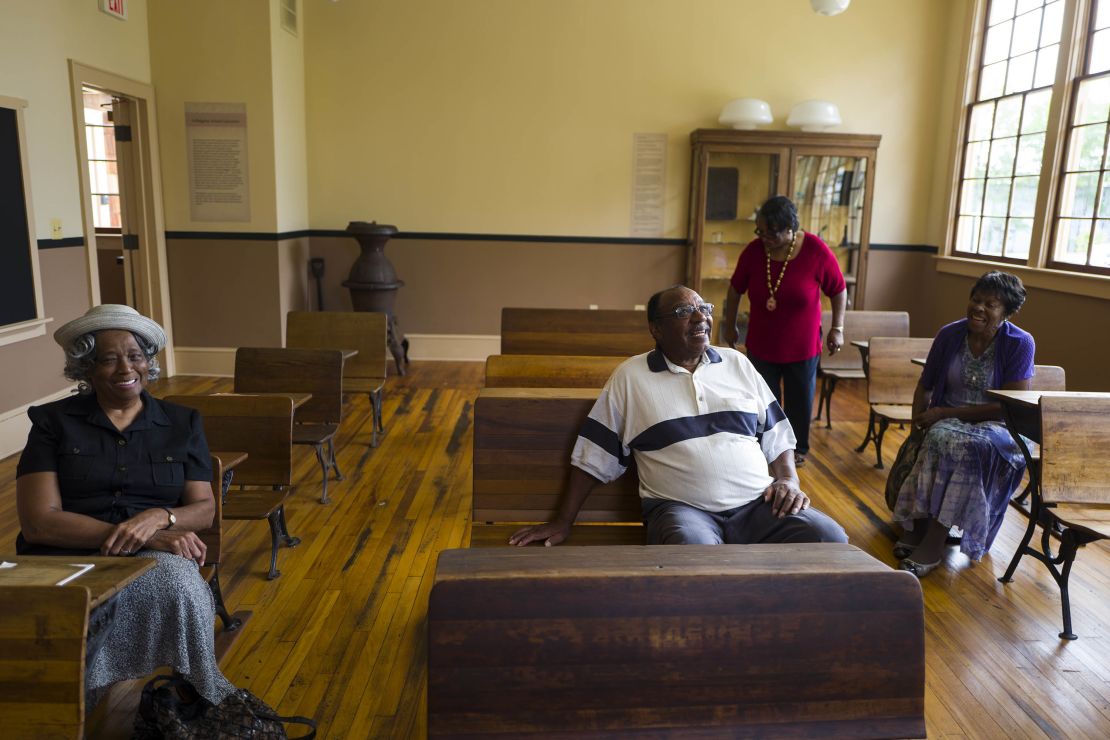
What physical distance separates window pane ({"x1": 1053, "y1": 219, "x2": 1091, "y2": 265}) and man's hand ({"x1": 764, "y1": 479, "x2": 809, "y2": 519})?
13.0ft

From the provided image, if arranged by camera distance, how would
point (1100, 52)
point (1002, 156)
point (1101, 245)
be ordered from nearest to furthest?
1. point (1101, 245)
2. point (1100, 52)
3. point (1002, 156)

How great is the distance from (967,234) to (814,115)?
1629mm

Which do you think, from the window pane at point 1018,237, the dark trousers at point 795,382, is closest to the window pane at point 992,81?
the window pane at point 1018,237

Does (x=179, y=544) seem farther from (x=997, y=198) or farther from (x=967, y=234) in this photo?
(x=967, y=234)

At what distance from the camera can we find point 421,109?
274 inches

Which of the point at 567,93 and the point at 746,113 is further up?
the point at 567,93

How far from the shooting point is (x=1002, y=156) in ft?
20.0

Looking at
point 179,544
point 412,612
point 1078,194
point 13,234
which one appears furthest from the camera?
point 1078,194

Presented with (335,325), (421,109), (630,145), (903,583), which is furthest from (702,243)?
(903,583)

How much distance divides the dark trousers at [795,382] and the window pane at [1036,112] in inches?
120

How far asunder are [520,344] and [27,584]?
9.84 feet

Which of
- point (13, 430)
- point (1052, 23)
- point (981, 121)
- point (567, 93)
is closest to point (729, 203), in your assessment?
point (567, 93)

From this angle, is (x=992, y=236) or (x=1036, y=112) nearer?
(x=1036, y=112)

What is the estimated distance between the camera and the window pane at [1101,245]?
4.85 metres
